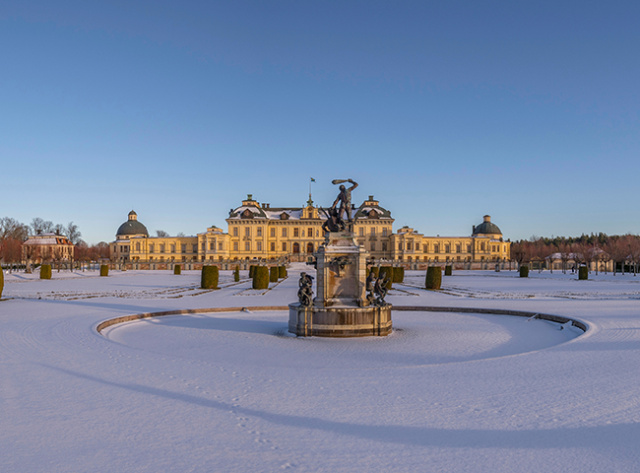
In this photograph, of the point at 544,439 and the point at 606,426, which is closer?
the point at 544,439

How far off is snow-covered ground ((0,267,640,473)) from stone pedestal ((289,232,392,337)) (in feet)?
2.34

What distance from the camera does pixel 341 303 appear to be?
481 inches

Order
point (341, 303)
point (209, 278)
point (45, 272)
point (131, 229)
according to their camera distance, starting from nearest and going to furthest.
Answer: point (341, 303) → point (209, 278) → point (45, 272) → point (131, 229)

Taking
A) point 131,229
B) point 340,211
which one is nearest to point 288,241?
point 131,229

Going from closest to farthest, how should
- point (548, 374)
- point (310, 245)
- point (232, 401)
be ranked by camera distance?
point (232, 401)
point (548, 374)
point (310, 245)

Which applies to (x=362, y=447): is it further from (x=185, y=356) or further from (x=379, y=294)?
(x=379, y=294)

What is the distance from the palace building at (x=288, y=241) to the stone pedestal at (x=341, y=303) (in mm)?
70192

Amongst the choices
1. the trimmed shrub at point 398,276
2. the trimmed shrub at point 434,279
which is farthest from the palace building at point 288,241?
the trimmed shrub at point 434,279

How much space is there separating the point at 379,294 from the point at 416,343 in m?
1.83

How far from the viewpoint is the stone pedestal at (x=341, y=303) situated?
11.9m

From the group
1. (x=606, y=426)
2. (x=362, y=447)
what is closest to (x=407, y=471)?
(x=362, y=447)

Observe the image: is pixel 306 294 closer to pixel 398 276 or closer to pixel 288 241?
pixel 398 276

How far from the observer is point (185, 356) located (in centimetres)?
934

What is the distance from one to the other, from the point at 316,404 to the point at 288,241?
272 ft
